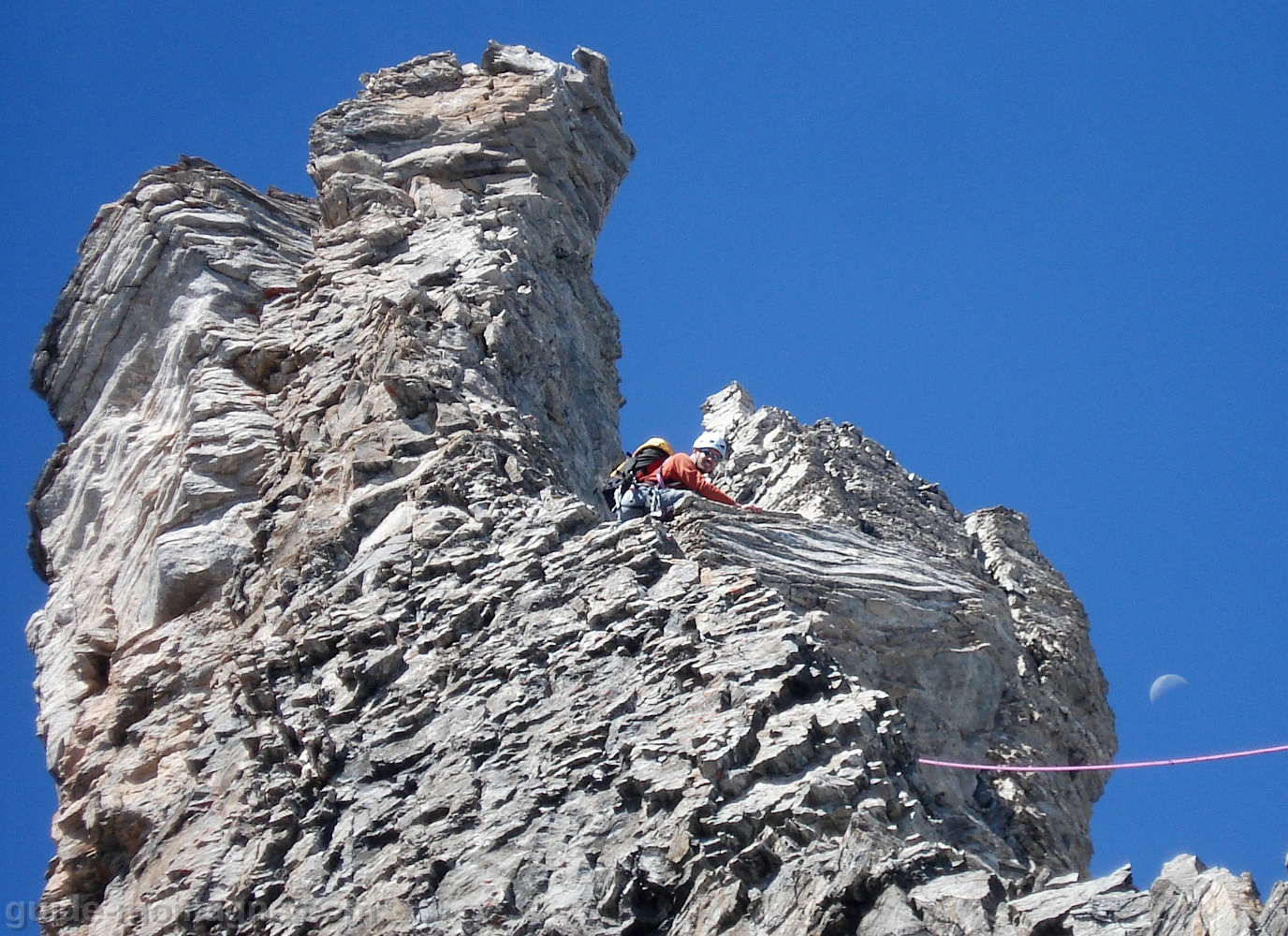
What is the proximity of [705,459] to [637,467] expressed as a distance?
117cm

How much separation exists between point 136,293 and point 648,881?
18875 millimetres

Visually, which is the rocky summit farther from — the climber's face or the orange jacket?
the climber's face

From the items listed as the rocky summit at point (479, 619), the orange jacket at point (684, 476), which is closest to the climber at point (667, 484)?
the orange jacket at point (684, 476)

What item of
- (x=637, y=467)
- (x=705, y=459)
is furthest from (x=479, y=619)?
(x=705, y=459)

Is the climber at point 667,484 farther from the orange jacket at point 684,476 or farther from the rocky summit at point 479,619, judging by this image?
the rocky summit at point 479,619

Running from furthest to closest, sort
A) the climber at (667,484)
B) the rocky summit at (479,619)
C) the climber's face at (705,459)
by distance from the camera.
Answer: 1. the climber's face at (705,459)
2. the climber at (667,484)
3. the rocky summit at (479,619)

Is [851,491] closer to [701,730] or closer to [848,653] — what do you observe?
[848,653]

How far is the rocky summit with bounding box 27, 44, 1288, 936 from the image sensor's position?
13242mm

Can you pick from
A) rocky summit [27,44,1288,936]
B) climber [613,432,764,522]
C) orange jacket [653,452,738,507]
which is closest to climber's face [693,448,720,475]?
climber [613,432,764,522]

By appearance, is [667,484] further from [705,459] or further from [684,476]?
[705,459]

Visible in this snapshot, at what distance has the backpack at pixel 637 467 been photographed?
19594mm

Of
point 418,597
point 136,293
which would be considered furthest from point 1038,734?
point 136,293

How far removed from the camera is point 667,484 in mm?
20016

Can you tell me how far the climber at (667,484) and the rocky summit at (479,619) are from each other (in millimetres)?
428
